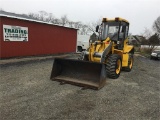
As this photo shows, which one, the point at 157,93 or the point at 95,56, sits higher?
the point at 95,56

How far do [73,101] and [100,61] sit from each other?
2.57 metres

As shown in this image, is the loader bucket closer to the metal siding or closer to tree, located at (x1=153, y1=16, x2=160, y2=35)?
the metal siding

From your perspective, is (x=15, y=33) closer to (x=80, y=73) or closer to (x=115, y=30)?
(x=115, y=30)

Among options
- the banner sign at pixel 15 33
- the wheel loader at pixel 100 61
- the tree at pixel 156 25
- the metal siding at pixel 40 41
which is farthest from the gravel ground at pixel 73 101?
the tree at pixel 156 25

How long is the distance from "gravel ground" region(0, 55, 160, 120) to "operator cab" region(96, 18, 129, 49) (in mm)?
2546

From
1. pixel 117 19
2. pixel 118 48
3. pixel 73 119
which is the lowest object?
pixel 73 119

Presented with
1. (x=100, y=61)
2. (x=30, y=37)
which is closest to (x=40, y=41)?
(x=30, y=37)

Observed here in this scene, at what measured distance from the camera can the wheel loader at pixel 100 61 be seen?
658cm

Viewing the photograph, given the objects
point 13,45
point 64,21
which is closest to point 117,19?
point 13,45

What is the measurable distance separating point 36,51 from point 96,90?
32.5ft

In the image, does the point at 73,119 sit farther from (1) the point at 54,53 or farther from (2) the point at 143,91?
(1) the point at 54,53

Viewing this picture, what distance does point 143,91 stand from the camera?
6461mm

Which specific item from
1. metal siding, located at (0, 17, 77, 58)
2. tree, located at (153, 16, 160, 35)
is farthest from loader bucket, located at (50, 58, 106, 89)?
tree, located at (153, 16, 160, 35)

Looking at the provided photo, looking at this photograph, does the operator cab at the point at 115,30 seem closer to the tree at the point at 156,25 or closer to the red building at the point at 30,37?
the red building at the point at 30,37
